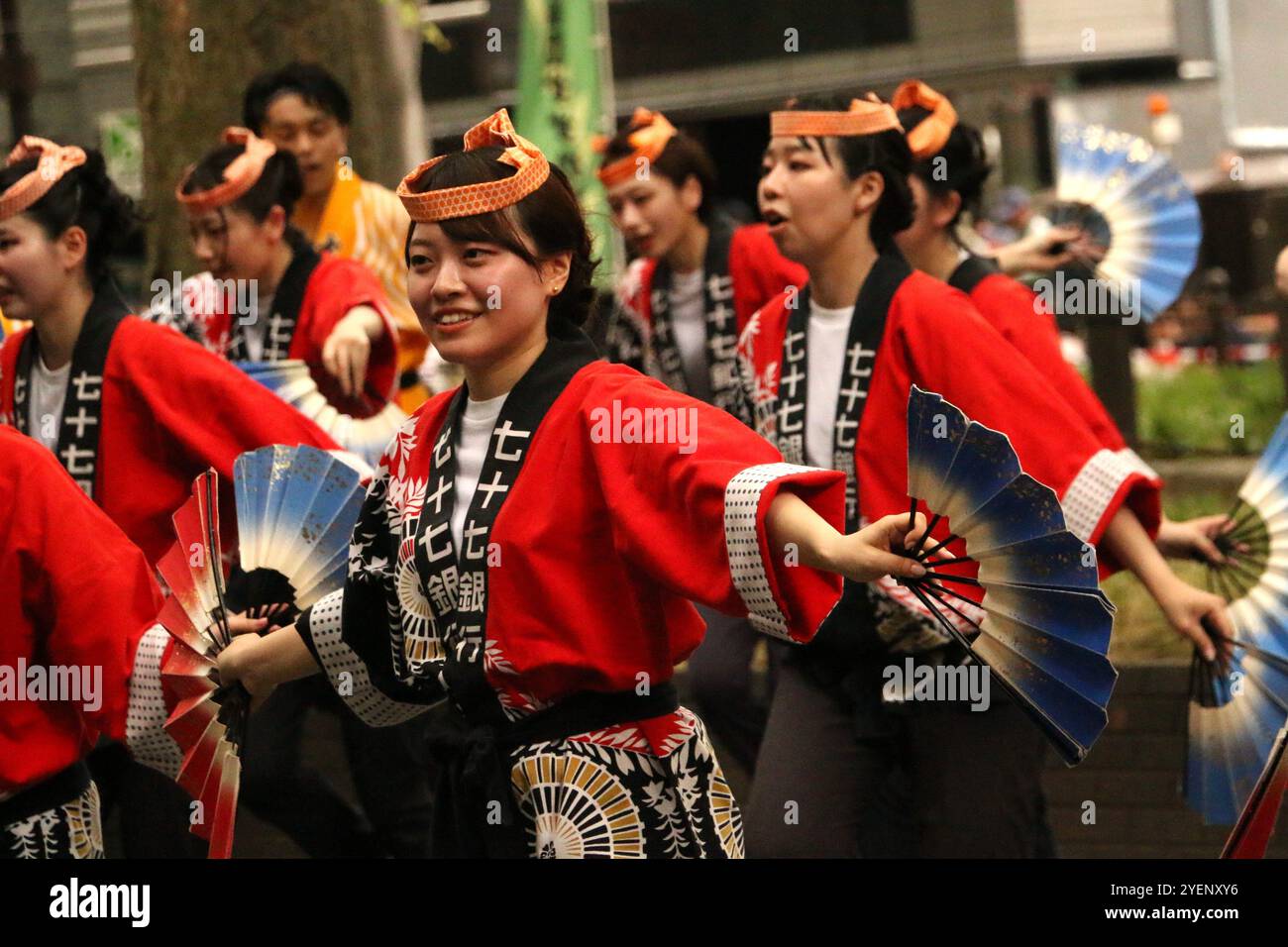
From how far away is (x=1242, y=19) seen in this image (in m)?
19.8

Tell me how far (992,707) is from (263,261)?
2403 millimetres

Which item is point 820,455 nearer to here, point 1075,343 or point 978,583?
point 978,583

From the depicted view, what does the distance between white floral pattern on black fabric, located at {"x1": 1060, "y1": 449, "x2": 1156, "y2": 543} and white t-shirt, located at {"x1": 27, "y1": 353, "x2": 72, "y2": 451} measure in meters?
2.25

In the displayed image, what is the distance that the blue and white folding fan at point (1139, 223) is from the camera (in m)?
5.75

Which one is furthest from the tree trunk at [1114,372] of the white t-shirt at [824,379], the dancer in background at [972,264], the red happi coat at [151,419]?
the red happi coat at [151,419]

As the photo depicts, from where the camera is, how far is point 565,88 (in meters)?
9.13

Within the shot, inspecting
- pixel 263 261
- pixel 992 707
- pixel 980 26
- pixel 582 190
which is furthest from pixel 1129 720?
pixel 980 26

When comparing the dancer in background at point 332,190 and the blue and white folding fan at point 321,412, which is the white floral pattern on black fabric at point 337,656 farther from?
the dancer in background at point 332,190

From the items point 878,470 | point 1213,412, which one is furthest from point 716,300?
point 1213,412

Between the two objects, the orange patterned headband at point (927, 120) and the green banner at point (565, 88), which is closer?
the orange patterned headband at point (927, 120)

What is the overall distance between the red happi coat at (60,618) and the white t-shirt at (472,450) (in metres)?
0.72

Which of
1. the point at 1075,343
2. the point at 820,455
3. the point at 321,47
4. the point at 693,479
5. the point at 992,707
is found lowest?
the point at 1075,343

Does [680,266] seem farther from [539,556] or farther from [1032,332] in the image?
[539,556]

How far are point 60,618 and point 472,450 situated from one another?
0.91m
